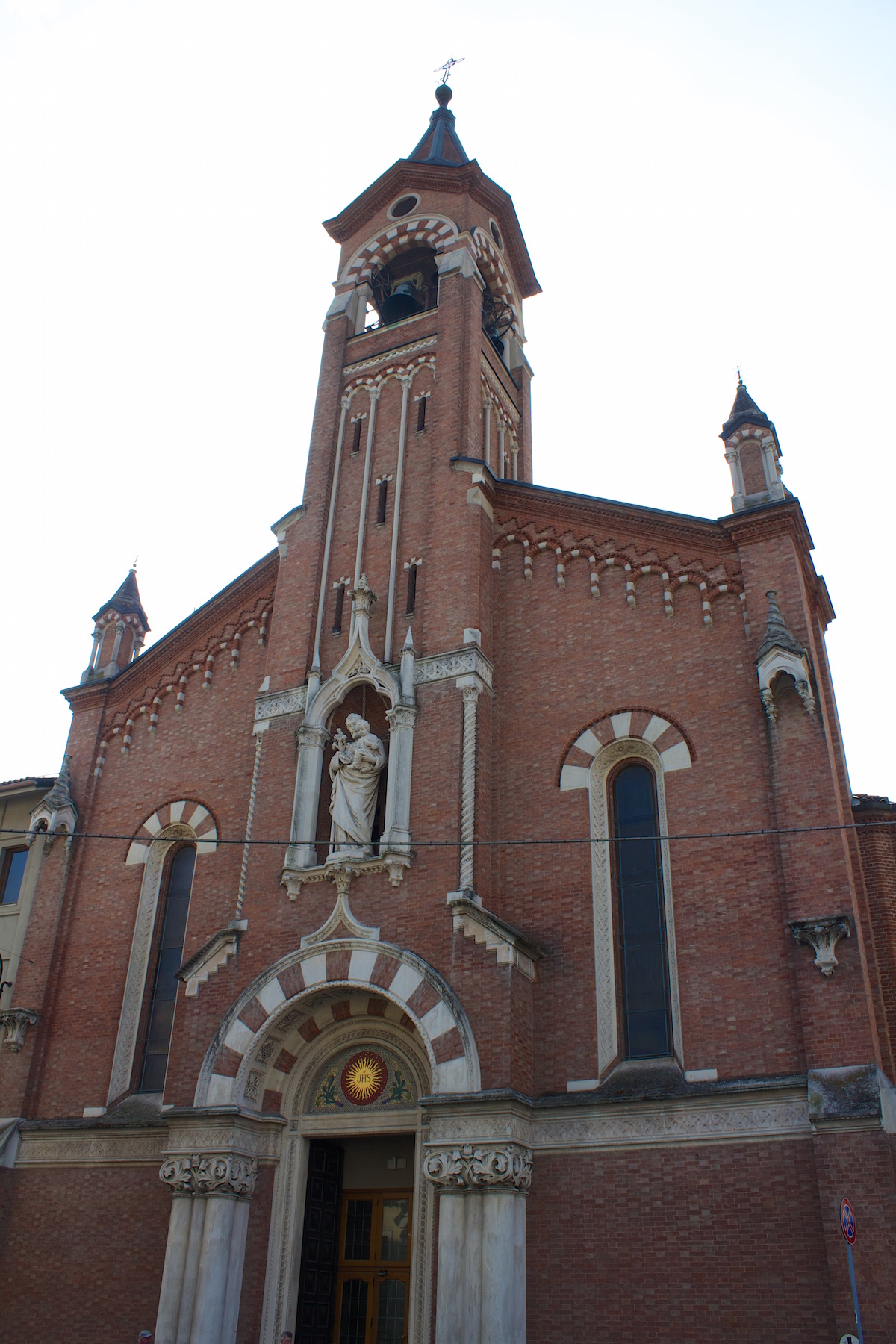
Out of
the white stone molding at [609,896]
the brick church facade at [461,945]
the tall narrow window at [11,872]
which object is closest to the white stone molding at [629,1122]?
the brick church facade at [461,945]

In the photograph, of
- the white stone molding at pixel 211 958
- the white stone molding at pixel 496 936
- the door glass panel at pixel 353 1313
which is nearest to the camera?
the white stone molding at pixel 496 936

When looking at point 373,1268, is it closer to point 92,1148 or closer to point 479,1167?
point 479,1167

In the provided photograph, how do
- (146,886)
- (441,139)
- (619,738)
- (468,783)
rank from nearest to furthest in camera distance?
1. (468,783)
2. (619,738)
3. (146,886)
4. (441,139)

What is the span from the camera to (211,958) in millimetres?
16500

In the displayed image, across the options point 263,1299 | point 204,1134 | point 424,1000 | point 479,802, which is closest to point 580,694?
point 479,802

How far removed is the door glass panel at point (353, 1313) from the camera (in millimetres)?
15133

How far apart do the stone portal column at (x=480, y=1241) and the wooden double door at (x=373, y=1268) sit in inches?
88.5

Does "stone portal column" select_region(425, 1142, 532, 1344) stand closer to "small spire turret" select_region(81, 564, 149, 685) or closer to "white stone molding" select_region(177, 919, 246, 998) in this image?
"white stone molding" select_region(177, 919, 246, 998)

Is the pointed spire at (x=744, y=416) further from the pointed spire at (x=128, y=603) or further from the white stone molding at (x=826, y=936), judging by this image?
the pointed spire at (x=128, y=603)

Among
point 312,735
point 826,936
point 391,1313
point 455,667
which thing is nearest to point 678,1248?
point 826,936

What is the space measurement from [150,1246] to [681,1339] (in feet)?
25.8

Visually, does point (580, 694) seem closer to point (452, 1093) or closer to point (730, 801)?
point (730, 801)

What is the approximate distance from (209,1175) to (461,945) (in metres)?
4.56

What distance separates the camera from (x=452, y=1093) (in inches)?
543
